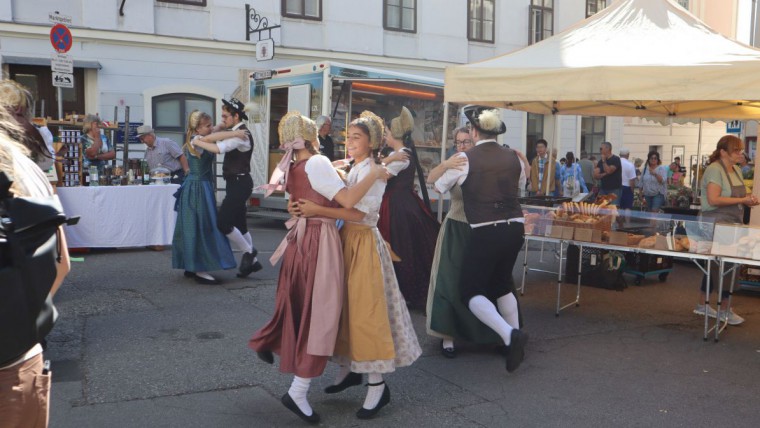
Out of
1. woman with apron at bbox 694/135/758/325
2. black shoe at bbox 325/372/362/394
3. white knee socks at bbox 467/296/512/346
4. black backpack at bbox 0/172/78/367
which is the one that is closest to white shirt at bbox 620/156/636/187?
woman with apron at bbox 694/135/758/325

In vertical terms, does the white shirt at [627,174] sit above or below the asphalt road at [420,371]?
above

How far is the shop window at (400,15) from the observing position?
62.9 ft

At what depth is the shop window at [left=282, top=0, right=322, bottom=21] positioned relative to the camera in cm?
1750

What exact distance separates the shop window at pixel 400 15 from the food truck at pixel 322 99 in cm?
525

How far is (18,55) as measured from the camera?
46.9 feet

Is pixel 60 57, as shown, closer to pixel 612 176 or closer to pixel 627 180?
pixel 612 176

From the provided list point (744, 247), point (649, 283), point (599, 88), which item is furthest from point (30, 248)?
point (649, 283)

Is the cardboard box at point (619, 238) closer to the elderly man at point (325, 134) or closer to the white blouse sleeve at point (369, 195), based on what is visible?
the white blouse sleeve at point (369, 195)

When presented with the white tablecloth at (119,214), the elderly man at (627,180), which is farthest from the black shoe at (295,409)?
the elderly man at (627,180)

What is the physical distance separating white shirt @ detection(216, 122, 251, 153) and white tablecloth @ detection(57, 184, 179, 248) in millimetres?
2660

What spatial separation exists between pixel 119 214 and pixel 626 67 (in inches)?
260

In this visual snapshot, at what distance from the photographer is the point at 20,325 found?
6.23ft

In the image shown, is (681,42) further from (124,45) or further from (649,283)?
(124,45)

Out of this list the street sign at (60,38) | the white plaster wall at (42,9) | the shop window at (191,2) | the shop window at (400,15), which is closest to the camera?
the street sign at (60,38)
